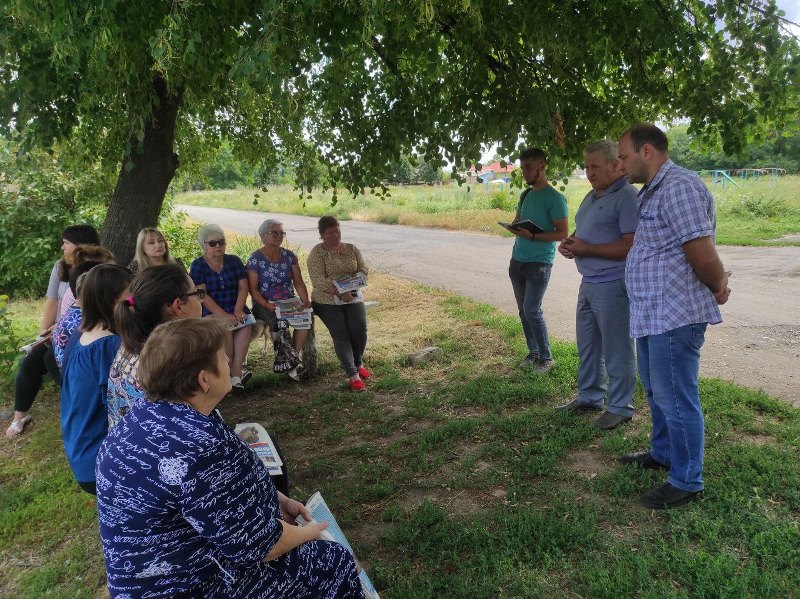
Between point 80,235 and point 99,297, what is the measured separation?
213 cm

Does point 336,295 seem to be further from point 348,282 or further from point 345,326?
point 345,326

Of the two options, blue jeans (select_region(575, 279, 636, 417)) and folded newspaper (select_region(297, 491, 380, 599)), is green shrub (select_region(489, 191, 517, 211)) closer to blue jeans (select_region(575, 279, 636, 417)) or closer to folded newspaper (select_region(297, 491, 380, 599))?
blue jeans (select_region(575, 279, 636, 417))

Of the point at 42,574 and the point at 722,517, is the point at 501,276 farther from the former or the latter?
the point at 42,574

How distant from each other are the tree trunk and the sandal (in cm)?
166

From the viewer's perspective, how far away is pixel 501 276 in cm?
1154

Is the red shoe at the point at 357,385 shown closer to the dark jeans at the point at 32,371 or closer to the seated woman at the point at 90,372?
the dark jeans at the point at 32,371

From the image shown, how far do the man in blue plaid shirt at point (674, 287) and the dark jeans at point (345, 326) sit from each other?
3.09 meters

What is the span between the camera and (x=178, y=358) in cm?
195

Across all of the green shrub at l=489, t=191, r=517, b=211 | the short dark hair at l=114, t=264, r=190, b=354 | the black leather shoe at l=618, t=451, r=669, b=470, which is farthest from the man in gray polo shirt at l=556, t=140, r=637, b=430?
the green shrub at l=489, t=191, r=517, b=211

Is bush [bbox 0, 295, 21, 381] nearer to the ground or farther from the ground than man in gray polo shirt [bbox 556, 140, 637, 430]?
nearer to the ground

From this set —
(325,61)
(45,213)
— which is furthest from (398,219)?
(325,61)

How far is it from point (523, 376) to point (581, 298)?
129 centimetres

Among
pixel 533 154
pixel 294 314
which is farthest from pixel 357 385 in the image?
pixel 533 154

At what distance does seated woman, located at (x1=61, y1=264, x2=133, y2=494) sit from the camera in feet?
Result: 9.36
